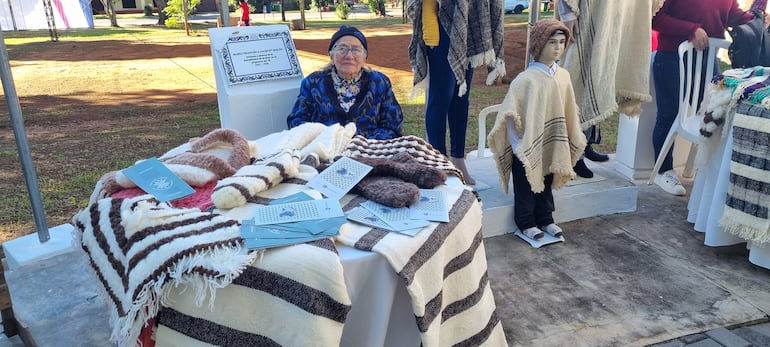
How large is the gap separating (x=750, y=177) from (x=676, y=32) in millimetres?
1374

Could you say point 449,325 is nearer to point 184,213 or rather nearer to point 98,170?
point 184,213

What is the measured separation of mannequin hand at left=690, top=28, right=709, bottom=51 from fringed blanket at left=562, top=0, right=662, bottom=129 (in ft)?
1.18

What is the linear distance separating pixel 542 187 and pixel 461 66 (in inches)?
33.0

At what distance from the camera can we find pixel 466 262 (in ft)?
6.31

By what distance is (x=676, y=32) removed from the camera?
3945 millimetres

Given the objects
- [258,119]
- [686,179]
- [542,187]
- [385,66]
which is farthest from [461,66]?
[385,66]

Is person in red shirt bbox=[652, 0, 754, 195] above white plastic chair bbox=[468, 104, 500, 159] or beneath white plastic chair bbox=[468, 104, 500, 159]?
above

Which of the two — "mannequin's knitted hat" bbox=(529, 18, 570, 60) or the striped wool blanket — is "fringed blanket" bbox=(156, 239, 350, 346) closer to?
the striped wool blanket

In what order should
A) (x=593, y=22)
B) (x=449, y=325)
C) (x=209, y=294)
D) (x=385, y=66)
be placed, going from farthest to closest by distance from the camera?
(x=385, y=66) → (x=593, y=22) → (x=449, y=325) → (x=209, y=294)

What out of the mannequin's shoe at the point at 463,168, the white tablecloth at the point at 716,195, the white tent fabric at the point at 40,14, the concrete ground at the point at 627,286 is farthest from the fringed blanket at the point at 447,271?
the white tent fabric at the point at 40,14

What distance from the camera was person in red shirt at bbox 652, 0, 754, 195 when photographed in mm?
3904

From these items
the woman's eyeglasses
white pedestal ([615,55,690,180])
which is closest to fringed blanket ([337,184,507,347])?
the woman's eyeglasses

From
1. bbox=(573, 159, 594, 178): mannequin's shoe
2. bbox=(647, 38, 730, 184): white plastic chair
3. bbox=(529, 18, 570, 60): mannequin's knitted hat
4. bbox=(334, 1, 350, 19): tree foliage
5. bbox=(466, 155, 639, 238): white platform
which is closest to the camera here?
bbox=(529, 18, 570, 60): mannequin's knitted hat

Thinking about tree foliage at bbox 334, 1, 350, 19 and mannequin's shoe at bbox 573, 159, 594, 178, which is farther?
tree foliage at bbox 334, 1, 350, 19
